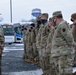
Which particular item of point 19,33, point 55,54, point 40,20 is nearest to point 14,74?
point 40,20

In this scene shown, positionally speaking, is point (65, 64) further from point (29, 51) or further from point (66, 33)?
point (29, 51)

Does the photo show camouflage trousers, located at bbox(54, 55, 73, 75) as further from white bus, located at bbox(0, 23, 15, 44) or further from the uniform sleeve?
white bus, located at bbox(0, 23, 15, 44)

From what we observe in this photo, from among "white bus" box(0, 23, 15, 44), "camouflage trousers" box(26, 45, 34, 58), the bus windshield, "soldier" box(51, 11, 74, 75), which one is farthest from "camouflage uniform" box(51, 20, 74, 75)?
the bus windshield

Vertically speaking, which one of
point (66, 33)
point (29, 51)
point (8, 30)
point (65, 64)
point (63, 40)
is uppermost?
point (66, 33)

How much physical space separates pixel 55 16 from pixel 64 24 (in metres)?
0.45

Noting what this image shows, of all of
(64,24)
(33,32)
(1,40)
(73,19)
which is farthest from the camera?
(33,32)

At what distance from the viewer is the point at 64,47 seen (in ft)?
28.2

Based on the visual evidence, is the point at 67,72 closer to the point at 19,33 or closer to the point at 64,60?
the point at 64,60

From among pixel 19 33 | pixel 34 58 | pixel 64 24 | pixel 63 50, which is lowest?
pixel 19 33

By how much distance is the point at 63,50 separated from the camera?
8617 mm

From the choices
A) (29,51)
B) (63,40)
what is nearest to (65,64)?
(63,40)

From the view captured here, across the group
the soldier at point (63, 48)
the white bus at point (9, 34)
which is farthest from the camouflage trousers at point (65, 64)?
the white bus at point (9, 34)

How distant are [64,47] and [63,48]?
3cm

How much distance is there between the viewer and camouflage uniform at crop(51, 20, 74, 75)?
28.1ft
